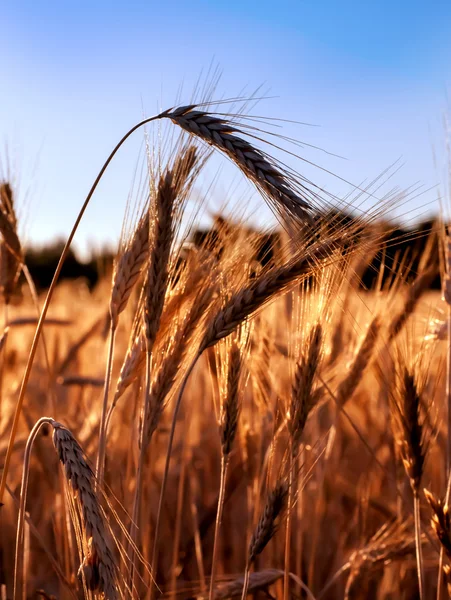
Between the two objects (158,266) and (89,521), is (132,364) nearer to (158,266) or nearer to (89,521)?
(158,266)

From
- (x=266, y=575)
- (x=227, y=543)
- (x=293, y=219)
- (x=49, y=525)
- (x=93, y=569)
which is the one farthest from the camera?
(x=227, y=543)

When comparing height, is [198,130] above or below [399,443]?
above

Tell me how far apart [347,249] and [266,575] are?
0.90 meters

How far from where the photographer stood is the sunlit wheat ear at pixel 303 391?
149 centimetres

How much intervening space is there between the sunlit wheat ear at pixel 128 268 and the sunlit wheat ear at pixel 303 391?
0.44m

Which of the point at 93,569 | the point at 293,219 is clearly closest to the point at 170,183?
the point at 293,219

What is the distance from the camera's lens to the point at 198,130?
1.22 metres

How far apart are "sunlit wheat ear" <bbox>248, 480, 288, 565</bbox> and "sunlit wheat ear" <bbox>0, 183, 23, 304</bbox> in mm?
913

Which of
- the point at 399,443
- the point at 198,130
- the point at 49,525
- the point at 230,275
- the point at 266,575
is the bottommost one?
the point at 49,525

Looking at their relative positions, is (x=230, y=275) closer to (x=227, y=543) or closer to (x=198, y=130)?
(x=198, y=130)

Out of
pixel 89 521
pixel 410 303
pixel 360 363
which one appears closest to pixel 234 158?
pixel 89 521

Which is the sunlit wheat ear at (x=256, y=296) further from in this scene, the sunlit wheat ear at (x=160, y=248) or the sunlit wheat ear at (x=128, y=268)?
the sunlit wheat ear at (x=128, y=268)

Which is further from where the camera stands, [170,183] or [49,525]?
[49,525]

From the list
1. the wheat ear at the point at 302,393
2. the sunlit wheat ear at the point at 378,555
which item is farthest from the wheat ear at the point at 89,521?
the sunlit wheat ear at the point at 378,555
